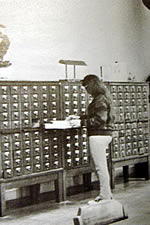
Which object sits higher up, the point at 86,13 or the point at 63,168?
the point at 86,13

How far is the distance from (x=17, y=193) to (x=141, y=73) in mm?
4074

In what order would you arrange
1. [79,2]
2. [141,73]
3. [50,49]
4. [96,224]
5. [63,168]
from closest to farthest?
[96,224], [63,168], [50,49], [79,2], [141,73]

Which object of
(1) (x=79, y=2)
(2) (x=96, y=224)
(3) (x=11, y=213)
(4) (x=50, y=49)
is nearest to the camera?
(2) (x=96, y=224)

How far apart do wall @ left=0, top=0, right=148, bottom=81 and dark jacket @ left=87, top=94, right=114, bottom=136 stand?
1865 millimetres

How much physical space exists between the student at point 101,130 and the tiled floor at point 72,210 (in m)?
0.47

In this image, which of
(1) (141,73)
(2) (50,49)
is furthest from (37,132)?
(1) (141,73)

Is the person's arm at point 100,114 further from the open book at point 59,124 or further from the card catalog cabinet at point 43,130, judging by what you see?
the card catalog cabinet at point 43,130

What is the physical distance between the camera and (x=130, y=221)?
528 cm

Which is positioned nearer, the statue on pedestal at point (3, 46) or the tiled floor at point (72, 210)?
the tiled floor at point (72, 210)

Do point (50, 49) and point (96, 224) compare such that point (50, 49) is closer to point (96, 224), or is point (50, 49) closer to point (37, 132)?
point (37, 132)

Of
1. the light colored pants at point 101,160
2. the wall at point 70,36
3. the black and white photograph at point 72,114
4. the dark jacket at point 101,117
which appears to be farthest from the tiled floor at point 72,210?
the wall at point 70,36

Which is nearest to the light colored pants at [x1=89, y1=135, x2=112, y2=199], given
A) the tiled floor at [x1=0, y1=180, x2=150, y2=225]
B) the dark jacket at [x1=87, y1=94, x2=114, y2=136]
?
the dark jacket at [x1=87, y1=94, x2=114, y2=136]

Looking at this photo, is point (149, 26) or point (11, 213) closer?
point (11, 213)

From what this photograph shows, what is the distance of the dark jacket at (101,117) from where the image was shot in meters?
5.76
